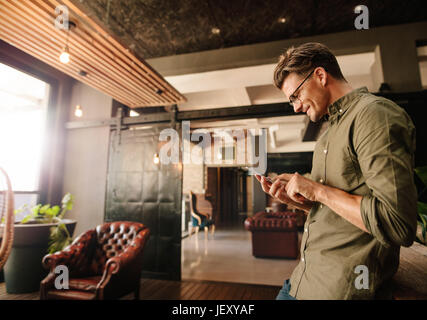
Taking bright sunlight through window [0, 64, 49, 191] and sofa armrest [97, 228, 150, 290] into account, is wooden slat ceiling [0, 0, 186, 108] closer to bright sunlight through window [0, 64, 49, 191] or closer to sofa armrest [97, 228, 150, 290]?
bright sunlight through window [0, 64, 49, 191]

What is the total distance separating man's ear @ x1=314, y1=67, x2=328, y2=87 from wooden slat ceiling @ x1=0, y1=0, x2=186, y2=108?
2.30 metres

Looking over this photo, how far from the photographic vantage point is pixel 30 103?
4.61 m

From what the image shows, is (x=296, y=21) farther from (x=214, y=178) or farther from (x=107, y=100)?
(x=214, y=178)

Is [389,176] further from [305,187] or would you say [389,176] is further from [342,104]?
[342,104]

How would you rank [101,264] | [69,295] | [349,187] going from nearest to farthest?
[349,187], [69,295], [101,264]

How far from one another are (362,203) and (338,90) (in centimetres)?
48

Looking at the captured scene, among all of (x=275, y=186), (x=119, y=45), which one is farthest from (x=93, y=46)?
(x=275, y=186)

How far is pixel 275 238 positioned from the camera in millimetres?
Answer: 5582

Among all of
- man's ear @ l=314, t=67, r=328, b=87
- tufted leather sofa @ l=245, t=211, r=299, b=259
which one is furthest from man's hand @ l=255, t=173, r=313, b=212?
tufted leather sofa @ l=245, t=211, r=299, b=259

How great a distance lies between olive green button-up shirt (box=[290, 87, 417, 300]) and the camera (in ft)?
2.15

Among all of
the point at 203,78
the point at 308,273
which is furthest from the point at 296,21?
the point at 308,273

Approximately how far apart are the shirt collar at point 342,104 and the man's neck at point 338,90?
0.11 feet

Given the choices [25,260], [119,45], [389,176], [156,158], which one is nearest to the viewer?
[389,176]
